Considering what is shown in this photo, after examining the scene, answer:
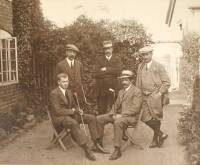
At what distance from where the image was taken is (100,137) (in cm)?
525

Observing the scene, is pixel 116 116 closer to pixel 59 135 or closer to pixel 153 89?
pixel 153 89

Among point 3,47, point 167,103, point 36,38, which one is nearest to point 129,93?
point 167,103

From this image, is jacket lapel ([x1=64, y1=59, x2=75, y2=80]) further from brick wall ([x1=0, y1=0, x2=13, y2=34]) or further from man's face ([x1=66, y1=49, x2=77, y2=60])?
brick wall ([x1=0, y1=0, x2=13, y2=34])

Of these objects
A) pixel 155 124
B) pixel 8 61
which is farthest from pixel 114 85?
pixel 8 61

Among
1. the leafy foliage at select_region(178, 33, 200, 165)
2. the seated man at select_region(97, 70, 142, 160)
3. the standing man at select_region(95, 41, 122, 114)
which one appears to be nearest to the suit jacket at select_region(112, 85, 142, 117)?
the seated man at select_region(97, 70, 142, 160)

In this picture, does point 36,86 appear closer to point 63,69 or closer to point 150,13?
point 63,69

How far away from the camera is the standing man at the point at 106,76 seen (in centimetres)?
523

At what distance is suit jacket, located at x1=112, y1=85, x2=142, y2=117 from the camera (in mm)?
5191

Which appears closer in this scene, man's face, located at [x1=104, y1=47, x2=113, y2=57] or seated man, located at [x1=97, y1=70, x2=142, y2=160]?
seated man, located at [x1=97, y1=70, x2=142, y2=160]

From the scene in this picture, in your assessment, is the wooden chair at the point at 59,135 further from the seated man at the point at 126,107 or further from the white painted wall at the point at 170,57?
the white painted wall at the point at 170,57

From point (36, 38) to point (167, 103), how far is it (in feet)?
5.02

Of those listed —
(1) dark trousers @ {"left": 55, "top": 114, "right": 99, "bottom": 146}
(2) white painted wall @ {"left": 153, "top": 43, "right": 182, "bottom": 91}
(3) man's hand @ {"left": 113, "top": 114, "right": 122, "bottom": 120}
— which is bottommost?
(1) dark trousers @ {"left": 55, "top": 114, "right": 99, "bottom": 146}

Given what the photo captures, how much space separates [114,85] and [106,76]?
12 centimetres

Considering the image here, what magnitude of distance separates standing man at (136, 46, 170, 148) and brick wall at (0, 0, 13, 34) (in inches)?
62.7
